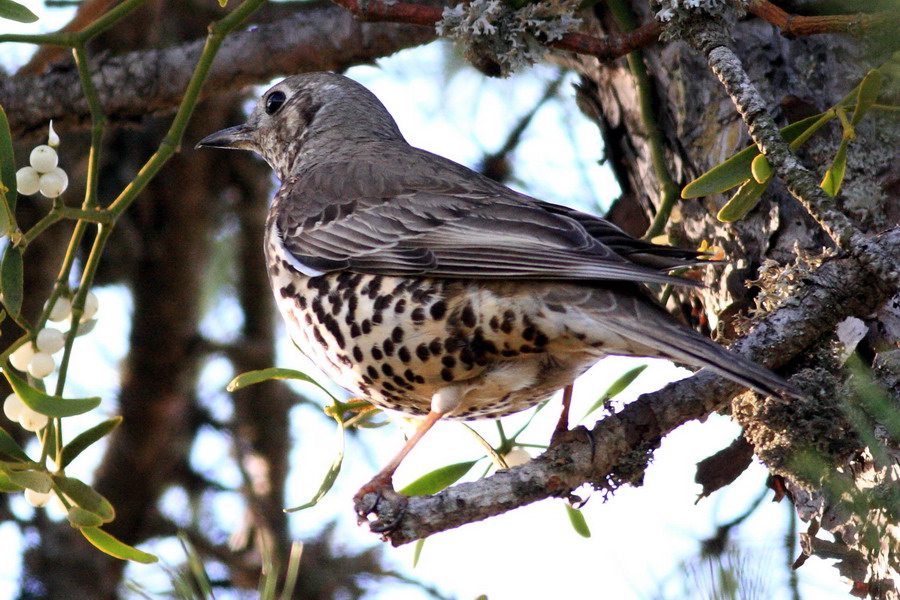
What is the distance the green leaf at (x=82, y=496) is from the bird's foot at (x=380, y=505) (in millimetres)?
610

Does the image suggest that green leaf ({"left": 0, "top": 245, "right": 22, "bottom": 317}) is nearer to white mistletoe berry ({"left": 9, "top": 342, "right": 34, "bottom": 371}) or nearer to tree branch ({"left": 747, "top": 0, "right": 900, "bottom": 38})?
white mistletoe berry ({"left": 9, "top": 342, "right": 34, "bottom": 371})

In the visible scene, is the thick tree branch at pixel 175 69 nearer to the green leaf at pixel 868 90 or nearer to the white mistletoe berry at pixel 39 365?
the white mistletoe berry at pixel 39 365

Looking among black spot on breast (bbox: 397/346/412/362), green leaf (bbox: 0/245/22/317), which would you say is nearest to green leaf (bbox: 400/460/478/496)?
black spot on breast (bbox: 397/346/412/362)

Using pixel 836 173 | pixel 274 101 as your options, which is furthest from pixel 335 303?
pixel 274 101

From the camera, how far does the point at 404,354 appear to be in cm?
324

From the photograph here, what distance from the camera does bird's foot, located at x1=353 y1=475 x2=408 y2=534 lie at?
8.75 feet

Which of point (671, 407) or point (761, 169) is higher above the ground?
point (761, 169)

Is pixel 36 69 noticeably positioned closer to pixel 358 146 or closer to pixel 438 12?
pixel 358 146

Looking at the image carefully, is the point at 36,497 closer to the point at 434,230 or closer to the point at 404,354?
the point at 404,354

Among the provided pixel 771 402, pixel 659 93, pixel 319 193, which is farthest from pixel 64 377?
pixel 659 93

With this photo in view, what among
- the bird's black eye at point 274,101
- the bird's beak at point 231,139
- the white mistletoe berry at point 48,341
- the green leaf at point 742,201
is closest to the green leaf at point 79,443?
the white mistletoe berry at point 48,341

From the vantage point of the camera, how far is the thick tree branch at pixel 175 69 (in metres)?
4.67

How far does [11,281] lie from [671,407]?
5.57ft

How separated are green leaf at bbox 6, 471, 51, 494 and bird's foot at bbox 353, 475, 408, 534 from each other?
0.76 metres
